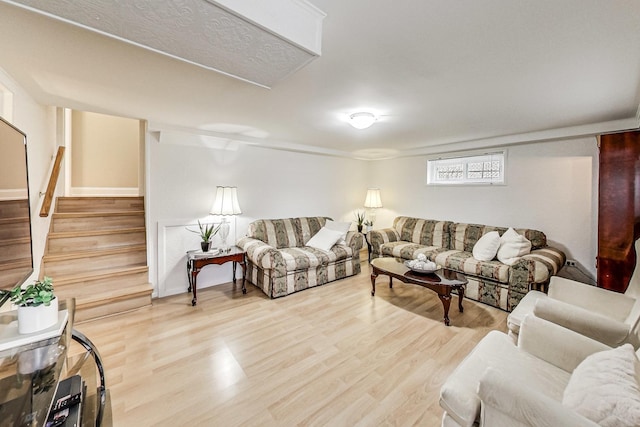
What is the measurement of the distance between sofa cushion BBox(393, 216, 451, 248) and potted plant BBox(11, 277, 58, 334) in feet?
14.6

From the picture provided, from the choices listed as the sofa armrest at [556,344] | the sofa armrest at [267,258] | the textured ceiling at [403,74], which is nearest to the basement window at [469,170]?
the textured ceiling at [403,74]

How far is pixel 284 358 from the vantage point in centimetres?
214

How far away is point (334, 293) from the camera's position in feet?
11.6

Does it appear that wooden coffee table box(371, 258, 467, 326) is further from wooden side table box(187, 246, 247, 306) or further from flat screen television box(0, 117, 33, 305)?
flat screen television box(0, 117, 33, 305)

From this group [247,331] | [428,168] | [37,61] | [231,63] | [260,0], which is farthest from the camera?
[428,168]

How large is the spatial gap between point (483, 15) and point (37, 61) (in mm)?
2739

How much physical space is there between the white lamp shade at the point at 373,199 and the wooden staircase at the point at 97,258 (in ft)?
12.9

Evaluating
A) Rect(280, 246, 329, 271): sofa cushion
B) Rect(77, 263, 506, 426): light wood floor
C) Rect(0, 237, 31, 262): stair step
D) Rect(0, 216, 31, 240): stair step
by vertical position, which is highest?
Rect(0, 216, 31, 240): stair step

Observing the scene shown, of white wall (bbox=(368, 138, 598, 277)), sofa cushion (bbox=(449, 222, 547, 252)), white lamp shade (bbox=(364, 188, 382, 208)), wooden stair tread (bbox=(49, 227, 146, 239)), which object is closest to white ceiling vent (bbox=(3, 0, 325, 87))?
wooden stair tread (bbox=(49, 227, 146, 239))

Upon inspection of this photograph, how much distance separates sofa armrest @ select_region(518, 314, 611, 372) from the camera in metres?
1.37

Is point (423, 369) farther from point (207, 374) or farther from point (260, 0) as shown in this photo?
point (260, 0)

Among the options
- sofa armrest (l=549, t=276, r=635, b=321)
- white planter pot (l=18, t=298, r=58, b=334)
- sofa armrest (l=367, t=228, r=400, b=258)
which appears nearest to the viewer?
white planter pot (l=18, t=298, r=58, b=334)

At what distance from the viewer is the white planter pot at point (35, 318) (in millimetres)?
1260

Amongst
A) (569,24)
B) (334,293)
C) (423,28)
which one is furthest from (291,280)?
(569,24)
